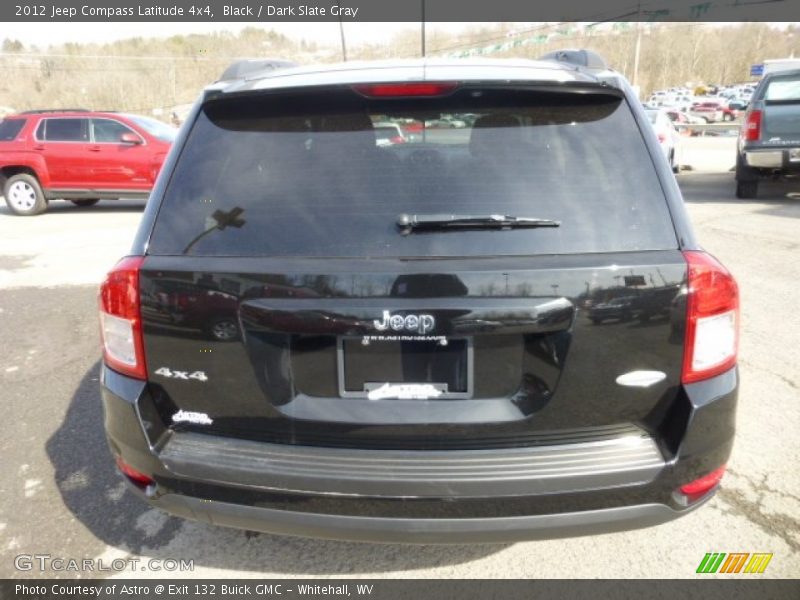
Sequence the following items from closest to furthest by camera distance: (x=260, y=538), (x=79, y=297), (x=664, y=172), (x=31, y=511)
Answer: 1. (x=664, y=172)
2. (x=260, y=538)
3. (x=31, y=511)
4. (x=79, y=297)

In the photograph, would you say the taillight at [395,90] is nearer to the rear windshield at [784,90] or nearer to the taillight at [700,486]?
the taillight at [700,486]

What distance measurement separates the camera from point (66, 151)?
37.5 feet

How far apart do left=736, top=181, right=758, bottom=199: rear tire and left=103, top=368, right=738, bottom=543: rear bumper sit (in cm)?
1067

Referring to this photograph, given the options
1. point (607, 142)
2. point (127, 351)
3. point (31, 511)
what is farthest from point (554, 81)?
point (31, 511)

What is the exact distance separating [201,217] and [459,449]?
111cm

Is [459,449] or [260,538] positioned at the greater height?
[459,449]

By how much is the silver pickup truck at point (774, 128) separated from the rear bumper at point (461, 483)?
9654mm

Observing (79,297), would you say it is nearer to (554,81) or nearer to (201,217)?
(201,217)

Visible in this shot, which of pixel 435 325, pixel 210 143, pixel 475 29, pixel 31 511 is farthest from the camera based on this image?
pixel 475 29

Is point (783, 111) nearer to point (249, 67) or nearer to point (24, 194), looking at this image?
point (249, 67)

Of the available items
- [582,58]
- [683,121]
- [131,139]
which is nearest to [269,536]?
[582,58]

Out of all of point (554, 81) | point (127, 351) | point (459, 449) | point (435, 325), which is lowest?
point (459, 449)

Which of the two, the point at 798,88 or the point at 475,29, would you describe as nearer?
the point at 798,88

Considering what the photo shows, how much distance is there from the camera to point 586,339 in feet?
5.62
